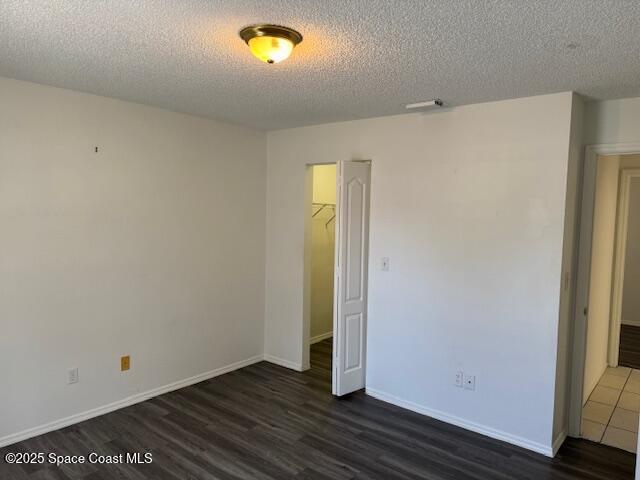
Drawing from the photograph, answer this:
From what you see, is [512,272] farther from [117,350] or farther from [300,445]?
[117,350]

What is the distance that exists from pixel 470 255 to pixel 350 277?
1045 millimetres

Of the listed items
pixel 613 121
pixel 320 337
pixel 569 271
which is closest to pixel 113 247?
pixel 320 337

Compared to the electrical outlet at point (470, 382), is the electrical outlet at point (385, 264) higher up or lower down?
higher up

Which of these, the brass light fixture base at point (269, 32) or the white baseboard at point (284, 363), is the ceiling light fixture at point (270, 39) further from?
the white baseboard at point (284, 363)

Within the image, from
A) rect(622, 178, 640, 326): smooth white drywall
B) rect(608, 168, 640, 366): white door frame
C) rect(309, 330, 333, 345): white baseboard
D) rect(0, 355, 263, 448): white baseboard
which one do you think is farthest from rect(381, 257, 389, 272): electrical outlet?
rect(622, 178, 640, 326): smooth white drywall

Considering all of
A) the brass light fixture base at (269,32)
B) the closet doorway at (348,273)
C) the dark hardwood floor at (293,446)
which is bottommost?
the dark hardwood floor at (293,446)

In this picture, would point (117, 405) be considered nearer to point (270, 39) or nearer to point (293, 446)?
point (293, 446)

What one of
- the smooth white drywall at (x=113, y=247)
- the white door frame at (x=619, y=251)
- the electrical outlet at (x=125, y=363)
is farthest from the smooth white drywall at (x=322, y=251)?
the white door frame at (x=619, y=251)

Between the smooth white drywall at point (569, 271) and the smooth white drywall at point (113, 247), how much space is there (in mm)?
2870

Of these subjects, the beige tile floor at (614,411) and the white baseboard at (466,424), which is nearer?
the white baseboard at (466,424)

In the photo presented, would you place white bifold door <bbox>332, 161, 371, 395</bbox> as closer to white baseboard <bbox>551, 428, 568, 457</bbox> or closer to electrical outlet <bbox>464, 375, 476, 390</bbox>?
electrical outlet <bbox>464, 375, 476, 390</bbox>

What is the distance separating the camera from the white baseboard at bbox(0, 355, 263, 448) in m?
3.07

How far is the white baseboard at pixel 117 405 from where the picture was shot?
10.1ft

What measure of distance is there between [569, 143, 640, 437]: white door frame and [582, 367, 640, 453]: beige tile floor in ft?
0.76
